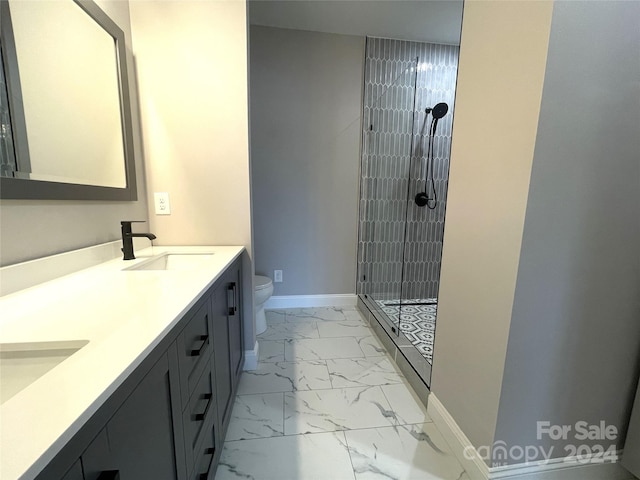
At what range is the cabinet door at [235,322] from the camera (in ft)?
4.57

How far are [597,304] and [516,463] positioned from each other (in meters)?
0.67

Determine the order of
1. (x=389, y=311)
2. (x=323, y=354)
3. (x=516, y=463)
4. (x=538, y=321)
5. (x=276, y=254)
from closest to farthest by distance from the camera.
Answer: (x=538, y=321) < (x=516, y=463) < (x=323, y=354) < (x=389, y=311) < (x=276, y=254)

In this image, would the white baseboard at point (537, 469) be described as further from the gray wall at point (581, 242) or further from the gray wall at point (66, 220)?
the gray wall at point (66, 220)

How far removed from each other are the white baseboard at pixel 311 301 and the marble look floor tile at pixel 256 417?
1.22 meters

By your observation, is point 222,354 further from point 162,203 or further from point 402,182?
point 402,182

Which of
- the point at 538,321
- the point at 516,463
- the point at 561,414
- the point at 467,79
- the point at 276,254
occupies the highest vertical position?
the point at 467,79

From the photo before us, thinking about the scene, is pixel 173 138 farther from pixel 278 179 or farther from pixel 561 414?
pixel 561 414

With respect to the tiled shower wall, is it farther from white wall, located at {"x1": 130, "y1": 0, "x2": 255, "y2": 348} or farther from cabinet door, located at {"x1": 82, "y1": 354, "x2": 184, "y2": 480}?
cabinet door, located at {"x1": 82, "y1": 354, "x2": 184, "y2": 480}

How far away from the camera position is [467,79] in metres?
1.15

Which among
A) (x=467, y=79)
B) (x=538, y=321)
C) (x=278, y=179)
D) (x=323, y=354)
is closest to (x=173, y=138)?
(x=278, y=179)

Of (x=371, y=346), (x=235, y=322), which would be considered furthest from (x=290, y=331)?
(x=235, y=322)

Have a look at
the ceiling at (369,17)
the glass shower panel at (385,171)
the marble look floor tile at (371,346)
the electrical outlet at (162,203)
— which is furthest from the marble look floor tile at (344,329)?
the ceiling at (369,17)

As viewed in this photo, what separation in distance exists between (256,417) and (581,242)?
5.19 ft

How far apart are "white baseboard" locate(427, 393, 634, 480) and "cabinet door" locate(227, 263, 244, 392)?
110cm
